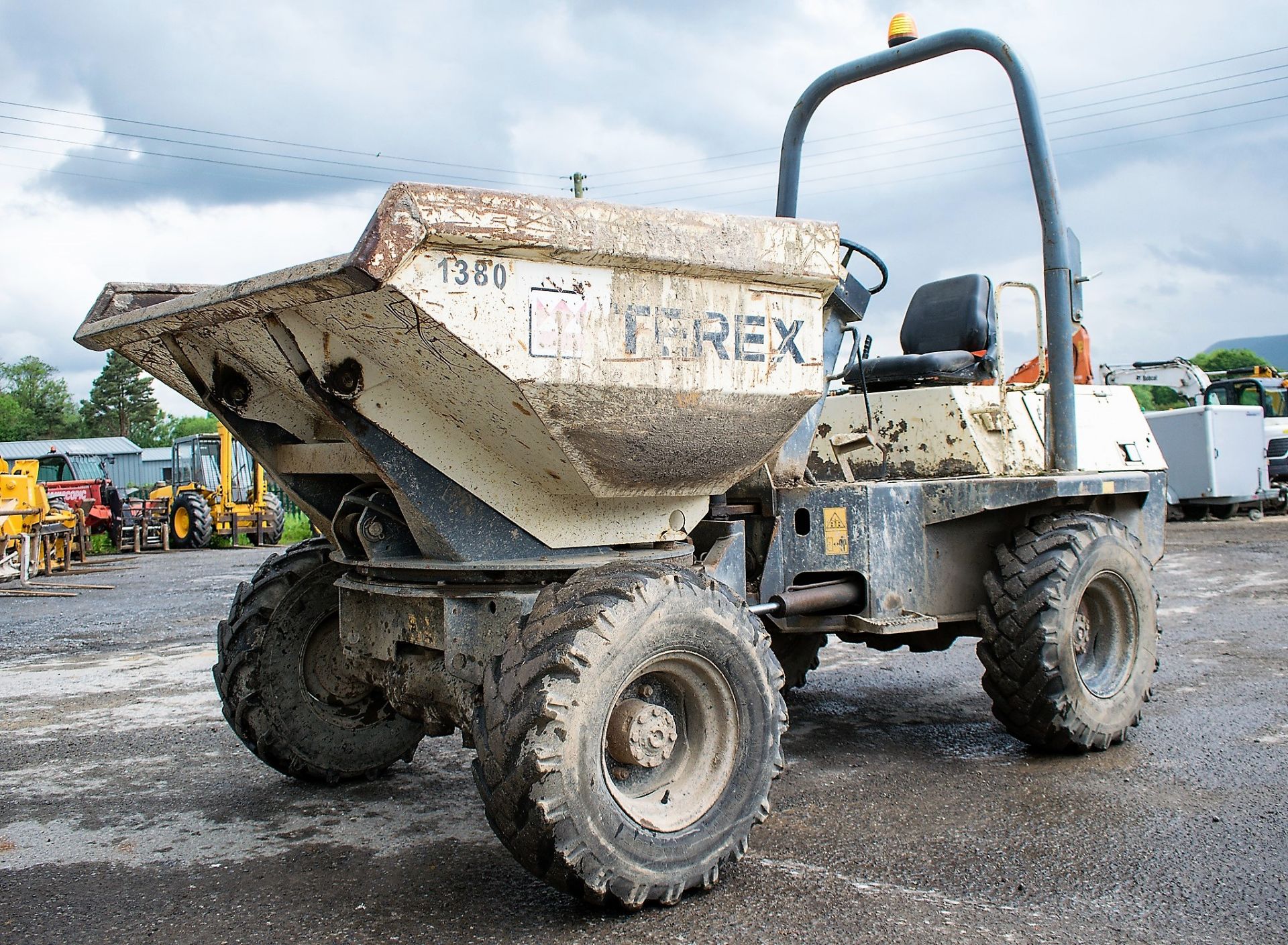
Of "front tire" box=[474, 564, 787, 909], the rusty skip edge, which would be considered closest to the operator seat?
the rusty skip edge

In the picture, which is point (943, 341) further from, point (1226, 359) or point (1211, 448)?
point (1226, 359)

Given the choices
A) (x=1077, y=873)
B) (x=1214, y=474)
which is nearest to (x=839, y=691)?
(x=1077, y=873)

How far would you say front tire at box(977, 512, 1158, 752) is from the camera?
458 centimetres

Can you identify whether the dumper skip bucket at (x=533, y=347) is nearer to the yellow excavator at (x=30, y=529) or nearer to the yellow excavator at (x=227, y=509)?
the yellow excavator at (x=30, y=529)

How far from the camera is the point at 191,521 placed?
21.0m

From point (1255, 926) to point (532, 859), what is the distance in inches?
77.0

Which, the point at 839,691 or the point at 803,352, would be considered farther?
the point at 839,691

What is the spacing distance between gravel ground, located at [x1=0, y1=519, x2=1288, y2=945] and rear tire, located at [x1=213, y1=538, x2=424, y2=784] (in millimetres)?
152

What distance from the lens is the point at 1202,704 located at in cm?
563

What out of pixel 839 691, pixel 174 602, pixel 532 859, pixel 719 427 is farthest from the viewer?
pixel 174 602

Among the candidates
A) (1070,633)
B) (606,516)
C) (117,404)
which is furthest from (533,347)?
(117,404)

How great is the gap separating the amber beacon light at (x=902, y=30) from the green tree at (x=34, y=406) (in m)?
63.5

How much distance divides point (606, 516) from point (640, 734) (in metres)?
0.78

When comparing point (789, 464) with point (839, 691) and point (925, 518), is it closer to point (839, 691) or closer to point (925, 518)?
point (925, 518)
